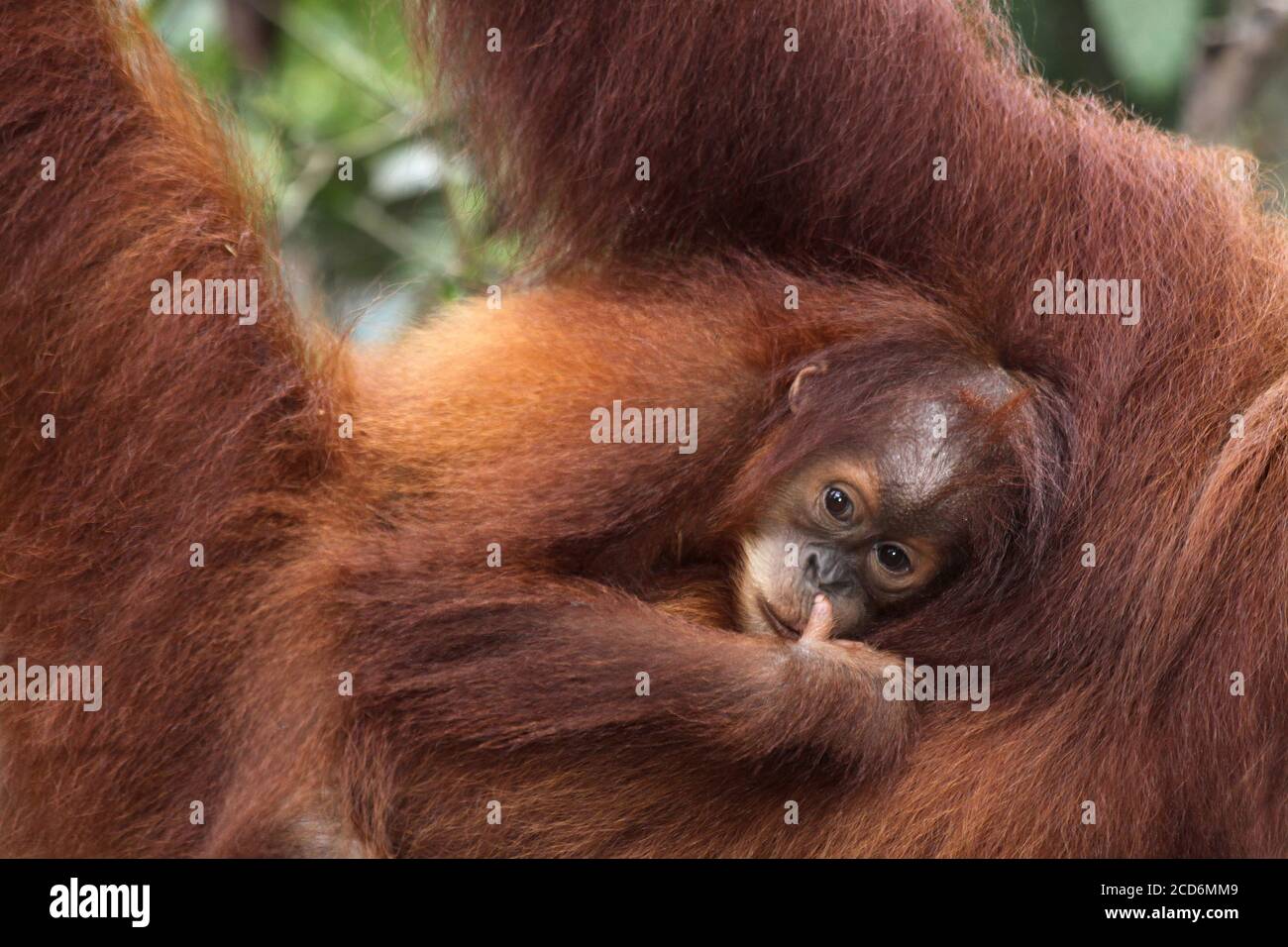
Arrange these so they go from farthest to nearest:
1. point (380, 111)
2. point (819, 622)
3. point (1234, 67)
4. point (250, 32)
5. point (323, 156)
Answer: point (250, 32)
point (380, 111)
point (323, 156)
point (1234, 67)
point (819, 622)

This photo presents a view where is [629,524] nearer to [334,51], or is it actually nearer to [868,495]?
[868,495]

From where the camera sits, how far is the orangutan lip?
2.14m

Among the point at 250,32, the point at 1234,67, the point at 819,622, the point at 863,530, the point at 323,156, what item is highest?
the point at 250,32

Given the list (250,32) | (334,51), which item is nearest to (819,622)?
(334,51)

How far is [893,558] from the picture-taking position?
2.18 m

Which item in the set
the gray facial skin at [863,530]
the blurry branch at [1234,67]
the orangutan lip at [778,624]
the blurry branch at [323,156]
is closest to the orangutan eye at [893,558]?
the gray facial skin at [863,530]

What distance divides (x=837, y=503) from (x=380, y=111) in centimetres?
250

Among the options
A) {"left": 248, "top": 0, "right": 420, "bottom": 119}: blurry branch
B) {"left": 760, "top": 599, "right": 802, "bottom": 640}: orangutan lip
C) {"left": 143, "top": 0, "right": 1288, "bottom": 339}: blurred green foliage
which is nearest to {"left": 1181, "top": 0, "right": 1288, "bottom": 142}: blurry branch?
{"left": 143, "top": 0, "right": 1288, "bottom": 339}: blurred green foliage

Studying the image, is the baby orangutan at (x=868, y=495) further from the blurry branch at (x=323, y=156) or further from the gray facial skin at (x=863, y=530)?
the blurry branch at (x=323, y=156)

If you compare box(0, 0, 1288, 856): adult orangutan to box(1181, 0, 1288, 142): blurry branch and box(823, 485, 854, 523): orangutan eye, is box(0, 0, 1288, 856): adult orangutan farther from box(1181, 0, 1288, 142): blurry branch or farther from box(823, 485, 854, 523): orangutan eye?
box(1181, 0, 1288, 142): blurry branch

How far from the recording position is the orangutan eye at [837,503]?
A: 2.18 m

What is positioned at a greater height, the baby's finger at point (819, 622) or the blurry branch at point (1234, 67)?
the blurry branch at point (1234, 67)

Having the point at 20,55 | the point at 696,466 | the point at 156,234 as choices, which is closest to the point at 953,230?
the point at 696,466

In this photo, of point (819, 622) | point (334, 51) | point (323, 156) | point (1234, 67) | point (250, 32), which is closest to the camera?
point (819, 622)
